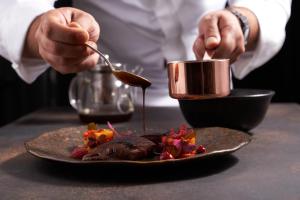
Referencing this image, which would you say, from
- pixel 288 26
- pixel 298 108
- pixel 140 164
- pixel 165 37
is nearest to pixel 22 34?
pixel 165 37

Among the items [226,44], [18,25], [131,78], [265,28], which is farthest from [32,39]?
[265,28]

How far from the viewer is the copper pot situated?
1031mm

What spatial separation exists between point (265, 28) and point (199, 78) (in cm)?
77

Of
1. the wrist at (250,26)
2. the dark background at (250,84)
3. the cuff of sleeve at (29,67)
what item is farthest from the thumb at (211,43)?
the dark background at (250,84)

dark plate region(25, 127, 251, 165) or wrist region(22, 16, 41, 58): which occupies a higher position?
wrist region(22, 16, 41, 58)

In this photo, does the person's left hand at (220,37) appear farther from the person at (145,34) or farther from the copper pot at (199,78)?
the copper pot at (199,78)

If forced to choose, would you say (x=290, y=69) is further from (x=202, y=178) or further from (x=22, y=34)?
(x=202, y=178)

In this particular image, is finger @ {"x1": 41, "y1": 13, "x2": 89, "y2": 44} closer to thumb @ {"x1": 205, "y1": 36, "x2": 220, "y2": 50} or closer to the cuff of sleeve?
thumb @ {"x1": 205, "y1": 36, "x2": 220, "y2": 50}

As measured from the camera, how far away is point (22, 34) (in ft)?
4.75

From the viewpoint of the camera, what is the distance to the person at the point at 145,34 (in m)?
1.21

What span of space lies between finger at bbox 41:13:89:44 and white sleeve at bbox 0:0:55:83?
34cm

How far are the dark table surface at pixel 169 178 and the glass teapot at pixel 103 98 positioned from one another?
1.27 feet

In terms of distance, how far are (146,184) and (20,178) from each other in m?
0.23

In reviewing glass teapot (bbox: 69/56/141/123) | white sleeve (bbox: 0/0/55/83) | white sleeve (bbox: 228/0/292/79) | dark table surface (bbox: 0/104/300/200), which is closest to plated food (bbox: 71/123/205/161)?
dark table surface (bbox: 0/104/300/200)
